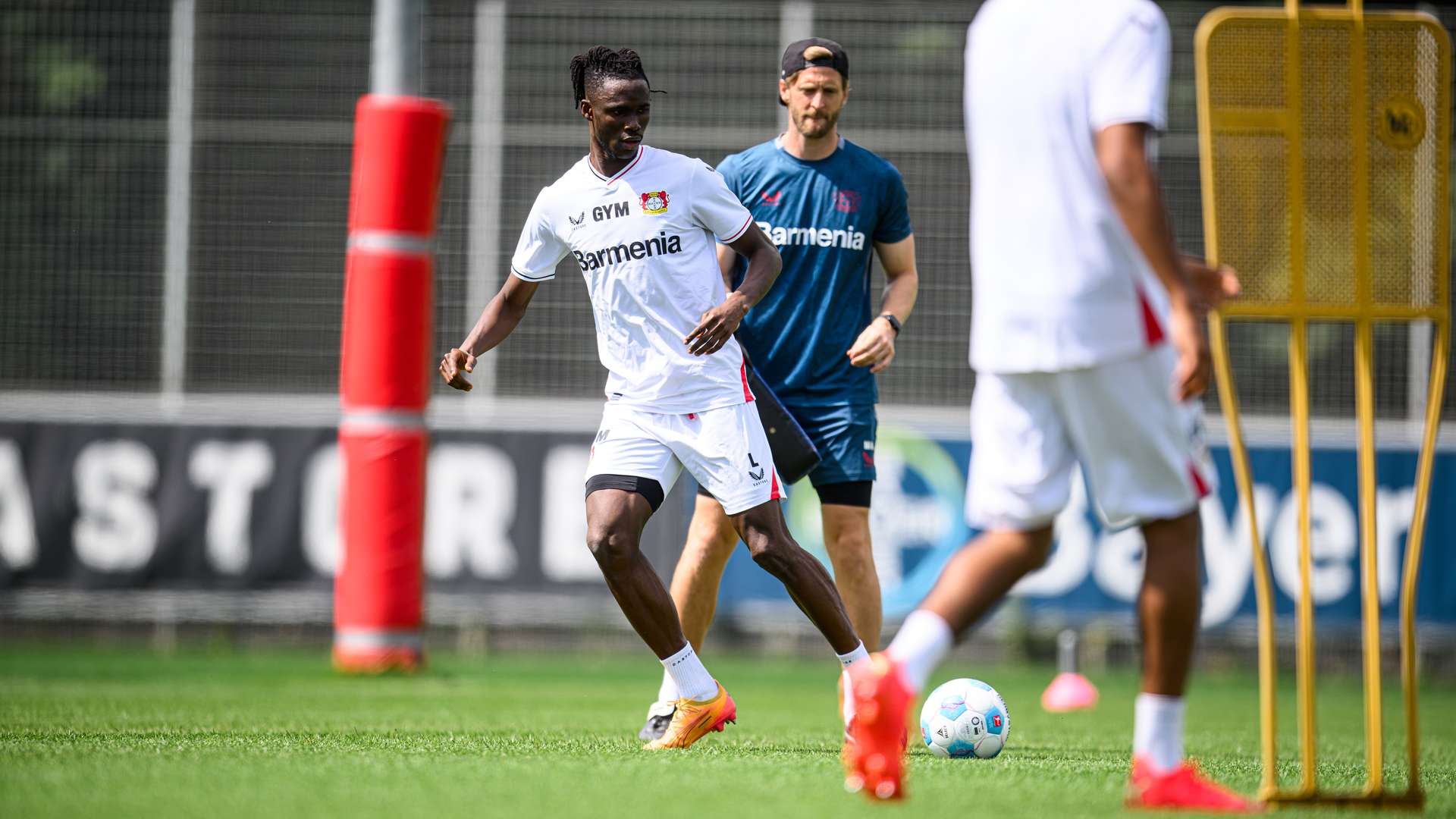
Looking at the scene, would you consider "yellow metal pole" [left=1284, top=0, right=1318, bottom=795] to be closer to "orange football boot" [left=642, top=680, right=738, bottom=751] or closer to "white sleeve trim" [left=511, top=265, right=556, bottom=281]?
"orange football boot" [left=642, top=680, right=738, bottom=751]

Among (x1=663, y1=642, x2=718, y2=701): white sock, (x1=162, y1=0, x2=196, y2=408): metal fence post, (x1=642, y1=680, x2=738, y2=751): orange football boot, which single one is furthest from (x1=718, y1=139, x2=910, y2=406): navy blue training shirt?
(x1=162, y1=0, x2=196, y2=408): metal fence post

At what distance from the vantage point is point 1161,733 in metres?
3.77

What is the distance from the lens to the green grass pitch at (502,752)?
385 centimetres

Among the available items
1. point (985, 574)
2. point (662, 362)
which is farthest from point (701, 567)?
point (985, 574)

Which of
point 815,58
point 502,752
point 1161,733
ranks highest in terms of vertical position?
point 815,58

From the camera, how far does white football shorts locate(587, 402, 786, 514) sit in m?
5.30

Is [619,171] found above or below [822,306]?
above

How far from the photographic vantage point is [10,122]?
525 inches

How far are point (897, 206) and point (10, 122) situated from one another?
32.1 feet

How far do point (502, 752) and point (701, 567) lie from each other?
1255 millimetres

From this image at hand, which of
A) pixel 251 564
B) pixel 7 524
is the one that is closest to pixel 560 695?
pixel 251 564

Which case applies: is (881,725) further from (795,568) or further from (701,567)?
(701,567)

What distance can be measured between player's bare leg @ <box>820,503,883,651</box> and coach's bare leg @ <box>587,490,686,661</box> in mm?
829

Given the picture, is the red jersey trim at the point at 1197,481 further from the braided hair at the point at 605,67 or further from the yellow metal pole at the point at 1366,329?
the braided hair at the point at 605,67
